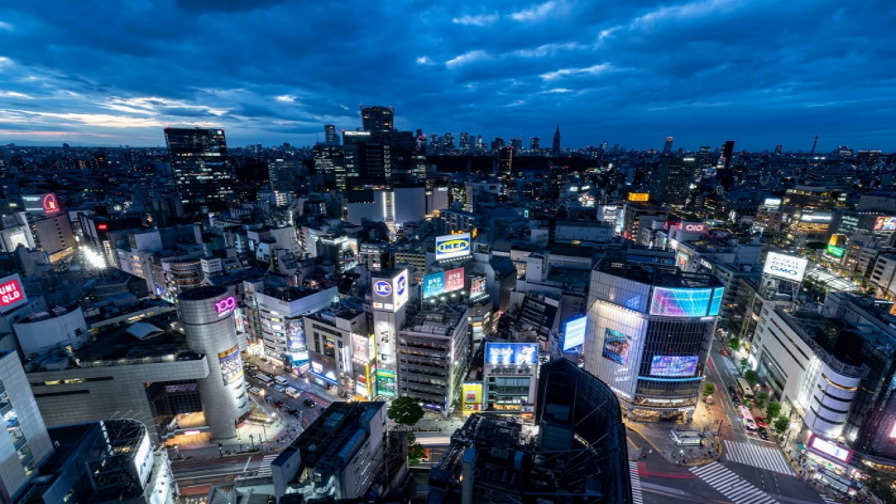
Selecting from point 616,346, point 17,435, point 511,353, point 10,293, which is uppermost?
A: point 10,293

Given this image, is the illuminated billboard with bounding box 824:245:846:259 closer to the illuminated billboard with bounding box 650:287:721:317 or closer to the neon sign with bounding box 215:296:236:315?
the illuminated billboard with bounding box 650:287:721:317

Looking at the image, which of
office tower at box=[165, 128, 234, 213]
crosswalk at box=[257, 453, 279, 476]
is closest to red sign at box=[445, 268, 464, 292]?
crosswalk at box=[257, 453, 279, 476]

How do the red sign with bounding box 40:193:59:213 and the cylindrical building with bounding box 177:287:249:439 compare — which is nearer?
the cylindrical building with bounding box 177:287:249:439

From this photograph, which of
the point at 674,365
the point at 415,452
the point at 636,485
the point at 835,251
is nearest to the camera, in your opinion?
the point at 636,485

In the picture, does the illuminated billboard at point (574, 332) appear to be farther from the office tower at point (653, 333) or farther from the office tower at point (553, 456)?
the office tower at point (553, 456)

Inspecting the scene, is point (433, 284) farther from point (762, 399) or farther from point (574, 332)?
point (762, 399)

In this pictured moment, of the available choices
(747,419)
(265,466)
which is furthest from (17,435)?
(747,419)
